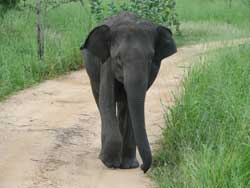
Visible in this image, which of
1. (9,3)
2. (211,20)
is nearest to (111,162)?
(9,3)

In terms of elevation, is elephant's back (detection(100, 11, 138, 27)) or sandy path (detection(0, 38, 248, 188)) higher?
elephant's back (detection(100, 11, 138, 27))

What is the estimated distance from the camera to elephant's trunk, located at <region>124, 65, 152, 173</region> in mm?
5262

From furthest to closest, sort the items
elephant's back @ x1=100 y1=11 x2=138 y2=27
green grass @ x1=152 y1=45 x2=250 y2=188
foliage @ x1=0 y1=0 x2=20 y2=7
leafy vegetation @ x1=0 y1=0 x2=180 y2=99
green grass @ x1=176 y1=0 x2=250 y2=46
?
green grass @ x1=176 y1=0 x2=250 y2=46 → foliage @ x1=0 y1=0 x2=20 y2=7 → leafy vegetation @ x1=0 y1=0 x2=180 y2=99 → elephant's back @ x1=100 y1=11 x2=138 y2=27 → green grass @ x1=152 y1=45 x2=250 y2=188

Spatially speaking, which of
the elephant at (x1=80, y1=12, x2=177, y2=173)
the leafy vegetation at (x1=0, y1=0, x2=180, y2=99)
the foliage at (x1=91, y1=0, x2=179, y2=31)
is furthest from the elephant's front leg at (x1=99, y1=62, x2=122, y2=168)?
the foliage at (x1=91, y1=0, x2=179, y2=31)

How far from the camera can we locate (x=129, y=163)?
625cm

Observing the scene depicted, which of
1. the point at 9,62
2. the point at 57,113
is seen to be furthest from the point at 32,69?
the point at 57,113

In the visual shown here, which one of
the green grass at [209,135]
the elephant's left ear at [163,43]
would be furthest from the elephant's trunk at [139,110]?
the elephant's left ear at [163,43]

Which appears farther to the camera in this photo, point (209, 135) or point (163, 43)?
point (163, 43)

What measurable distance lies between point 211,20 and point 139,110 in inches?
505

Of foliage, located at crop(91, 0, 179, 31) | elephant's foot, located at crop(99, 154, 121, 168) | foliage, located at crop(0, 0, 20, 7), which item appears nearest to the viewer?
elephant's foot, located at crop(99, 154, 121, 168)

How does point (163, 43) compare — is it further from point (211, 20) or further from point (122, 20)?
point (211, 20)

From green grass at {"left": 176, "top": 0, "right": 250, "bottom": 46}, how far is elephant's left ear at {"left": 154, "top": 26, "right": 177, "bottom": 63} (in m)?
8.07

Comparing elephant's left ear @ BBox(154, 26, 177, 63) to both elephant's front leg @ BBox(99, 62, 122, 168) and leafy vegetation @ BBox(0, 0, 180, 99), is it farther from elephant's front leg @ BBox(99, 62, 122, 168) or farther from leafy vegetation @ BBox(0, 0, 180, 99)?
leafy vegetation @ BBox(0, 0, 180, 99)

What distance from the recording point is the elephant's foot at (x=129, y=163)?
6.23 metres
